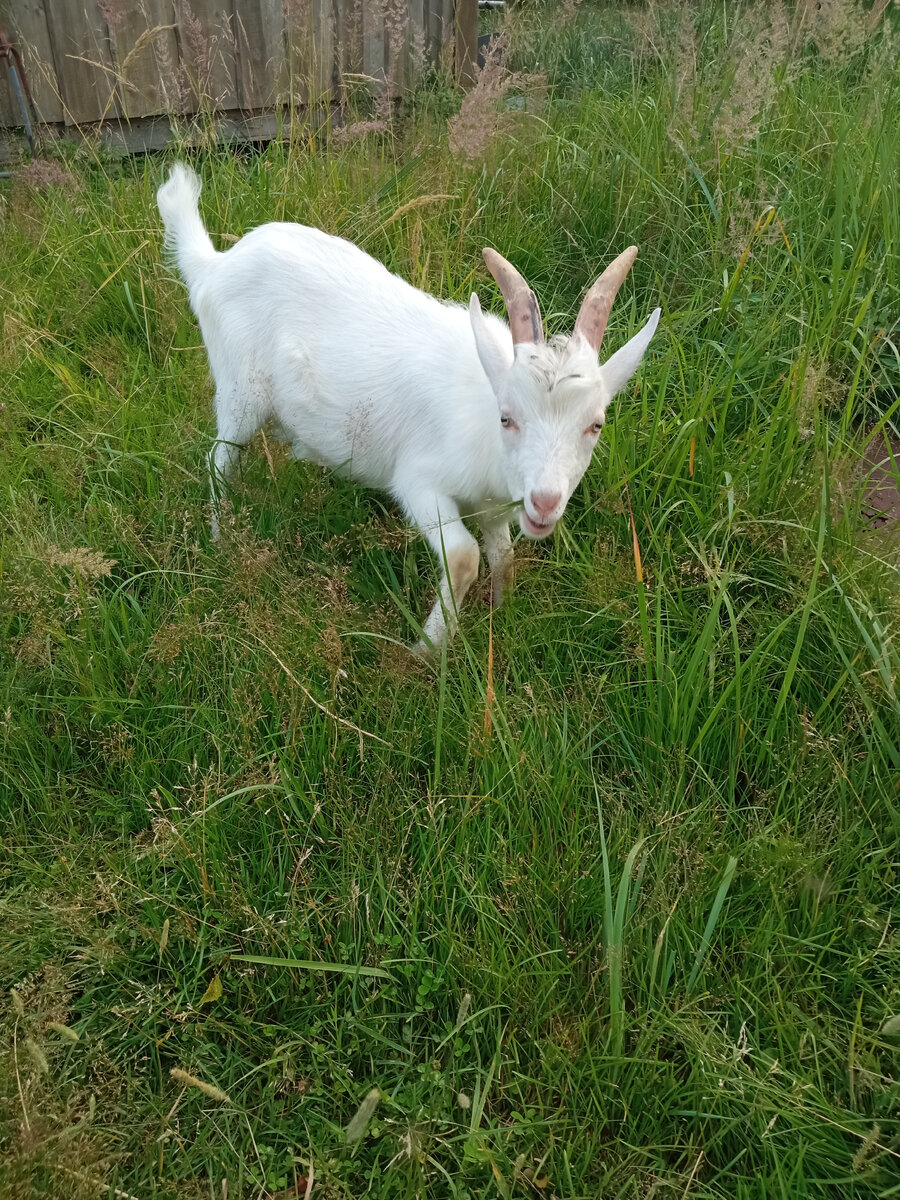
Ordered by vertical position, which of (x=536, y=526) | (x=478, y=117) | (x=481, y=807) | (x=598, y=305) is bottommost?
(x=481, y=807)

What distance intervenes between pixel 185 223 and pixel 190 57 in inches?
109

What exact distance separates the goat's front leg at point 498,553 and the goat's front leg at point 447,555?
15 cm

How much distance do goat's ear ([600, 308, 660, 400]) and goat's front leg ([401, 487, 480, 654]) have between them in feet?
1.86

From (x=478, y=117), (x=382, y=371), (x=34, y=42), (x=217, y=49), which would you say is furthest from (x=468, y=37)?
(x=382, y=371)

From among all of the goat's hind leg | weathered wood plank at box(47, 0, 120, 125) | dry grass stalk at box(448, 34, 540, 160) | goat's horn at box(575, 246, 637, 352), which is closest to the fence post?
weathered wood plank at box(47, 0, 120, 125)

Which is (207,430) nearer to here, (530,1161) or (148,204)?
(148,204)

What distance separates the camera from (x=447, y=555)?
2525mm

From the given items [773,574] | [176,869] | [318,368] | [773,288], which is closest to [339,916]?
[176,869]

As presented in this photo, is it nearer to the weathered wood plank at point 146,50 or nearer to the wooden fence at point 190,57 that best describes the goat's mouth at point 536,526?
the wooden fence at point 190,57

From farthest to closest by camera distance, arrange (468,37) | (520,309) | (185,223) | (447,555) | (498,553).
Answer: (468,37), (185,223), (498,553), (447,555), (520,309)

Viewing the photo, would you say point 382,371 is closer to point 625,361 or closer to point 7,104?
point 625,361

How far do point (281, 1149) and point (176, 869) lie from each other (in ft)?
2.00

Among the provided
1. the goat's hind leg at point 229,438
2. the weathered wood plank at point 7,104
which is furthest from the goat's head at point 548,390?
the weathered wood plank at point 7,104

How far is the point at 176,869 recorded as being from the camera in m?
1.99
